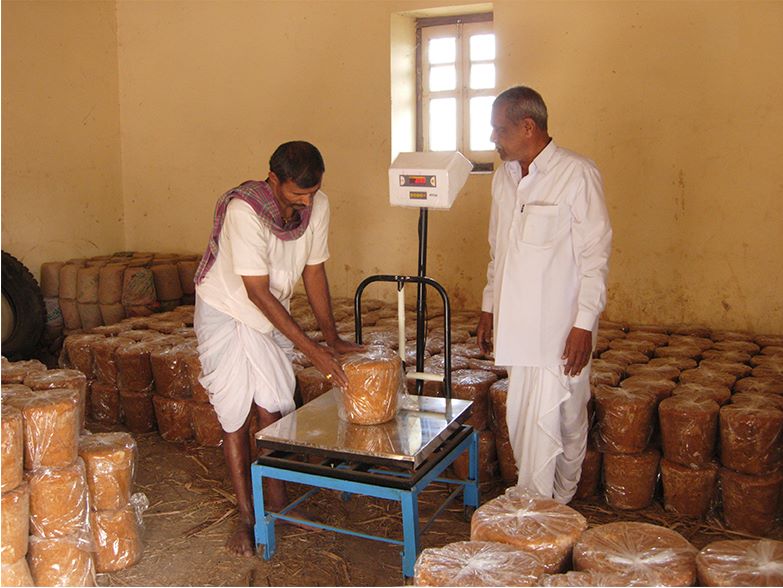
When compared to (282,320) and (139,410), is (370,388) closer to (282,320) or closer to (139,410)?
(282,320)

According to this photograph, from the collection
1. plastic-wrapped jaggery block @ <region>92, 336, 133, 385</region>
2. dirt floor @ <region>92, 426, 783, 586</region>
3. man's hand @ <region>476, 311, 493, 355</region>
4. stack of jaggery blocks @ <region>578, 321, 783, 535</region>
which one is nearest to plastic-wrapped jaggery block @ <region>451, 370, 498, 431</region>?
man's hand @ <region>476, 311, 493, 355</region>

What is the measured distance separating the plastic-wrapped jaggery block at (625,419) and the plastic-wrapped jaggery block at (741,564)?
1485 millimetres

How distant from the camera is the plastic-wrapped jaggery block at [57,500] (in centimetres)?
257

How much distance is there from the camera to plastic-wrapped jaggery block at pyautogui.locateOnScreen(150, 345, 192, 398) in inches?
160

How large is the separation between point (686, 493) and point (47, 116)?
4958 millimetres

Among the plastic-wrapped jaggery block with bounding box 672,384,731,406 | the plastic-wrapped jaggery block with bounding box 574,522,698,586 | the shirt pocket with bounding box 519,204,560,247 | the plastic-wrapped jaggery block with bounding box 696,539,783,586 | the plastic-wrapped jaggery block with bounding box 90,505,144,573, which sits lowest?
the plastic-wrapped jaggery block with bounding box 90,505,144,573

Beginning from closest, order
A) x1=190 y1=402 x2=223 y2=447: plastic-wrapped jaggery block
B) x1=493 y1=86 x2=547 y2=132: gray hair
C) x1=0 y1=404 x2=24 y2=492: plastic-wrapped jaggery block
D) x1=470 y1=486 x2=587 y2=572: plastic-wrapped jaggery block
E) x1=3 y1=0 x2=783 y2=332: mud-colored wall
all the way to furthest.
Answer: x1=470 y1=486 x2=587 y2=572: plastic-wrapped jaggery block → x1=0 y1=404 x2=24 y2=492: plastic-wrapped jaggery block → x1=493 y1=86 x2=547 y2=132: gray hair → x1=190 y1=402 x2=223 y2=447: plastic-wrapped jaggery block → x1=3 y1=0 x2=783 y2=332: mud-colored wall

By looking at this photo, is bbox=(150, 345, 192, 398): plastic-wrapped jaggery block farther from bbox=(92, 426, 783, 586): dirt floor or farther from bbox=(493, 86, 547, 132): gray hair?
bbox=(493, 86, 547, 132): gray hair

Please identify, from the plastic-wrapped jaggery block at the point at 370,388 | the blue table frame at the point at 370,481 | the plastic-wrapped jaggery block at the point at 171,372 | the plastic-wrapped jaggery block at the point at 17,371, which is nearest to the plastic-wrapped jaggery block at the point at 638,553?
the blue table frame at the point at 370,481

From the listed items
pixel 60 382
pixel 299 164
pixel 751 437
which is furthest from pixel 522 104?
pixel 60 382

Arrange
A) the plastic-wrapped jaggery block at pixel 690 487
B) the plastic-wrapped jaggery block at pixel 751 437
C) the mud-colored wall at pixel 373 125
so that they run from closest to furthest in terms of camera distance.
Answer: the plastic-wrapped jaggery block at pixel 751 437
the plastic-wrapped jaggery block at pixel 690 487
the mud-colored wall at pixel 373 125

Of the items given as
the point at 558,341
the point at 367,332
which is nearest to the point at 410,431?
the point at 558,341

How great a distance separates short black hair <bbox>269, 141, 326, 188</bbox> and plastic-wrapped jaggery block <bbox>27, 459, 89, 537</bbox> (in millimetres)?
1177

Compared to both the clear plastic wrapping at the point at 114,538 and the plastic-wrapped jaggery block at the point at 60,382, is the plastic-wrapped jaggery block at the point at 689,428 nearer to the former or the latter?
the clear plastic wrapping at the point at 114,538
